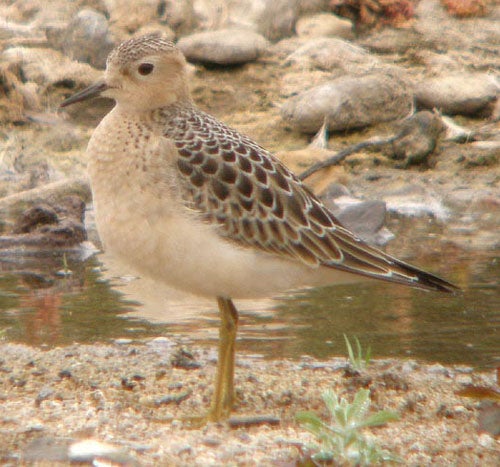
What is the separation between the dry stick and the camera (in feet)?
31.9

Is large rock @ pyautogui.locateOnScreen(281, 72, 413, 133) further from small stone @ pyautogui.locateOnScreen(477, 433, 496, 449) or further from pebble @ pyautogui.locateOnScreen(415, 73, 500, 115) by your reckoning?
small stone @ pyautogui.locateOnScreen(477, 433, 496, 449)

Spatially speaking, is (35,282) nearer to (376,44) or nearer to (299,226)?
(299,226)

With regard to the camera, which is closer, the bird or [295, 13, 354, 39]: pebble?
the bird

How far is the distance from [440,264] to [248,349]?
7.70ft

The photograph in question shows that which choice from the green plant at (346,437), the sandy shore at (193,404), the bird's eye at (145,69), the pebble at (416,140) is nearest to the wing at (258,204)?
the bird's eye at (145,69)

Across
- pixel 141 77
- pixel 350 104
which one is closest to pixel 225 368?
pixel 141 77

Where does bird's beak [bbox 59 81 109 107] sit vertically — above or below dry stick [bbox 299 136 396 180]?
below

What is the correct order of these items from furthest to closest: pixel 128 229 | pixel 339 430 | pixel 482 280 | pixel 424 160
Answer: pixel 424 160, pixel 482 280, pixel 128 229, pixel 339 430

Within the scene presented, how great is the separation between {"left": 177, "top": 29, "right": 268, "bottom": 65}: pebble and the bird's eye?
6678mm

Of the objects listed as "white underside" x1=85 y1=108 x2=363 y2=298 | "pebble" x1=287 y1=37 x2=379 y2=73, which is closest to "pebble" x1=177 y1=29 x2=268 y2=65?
"pebble" x1=287 y1=37 x2=379 y2=73

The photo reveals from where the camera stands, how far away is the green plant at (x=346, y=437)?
411 centimetres

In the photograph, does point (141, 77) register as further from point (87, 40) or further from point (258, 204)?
point (87, 40)

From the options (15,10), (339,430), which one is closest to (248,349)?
(339,430)

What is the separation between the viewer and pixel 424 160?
1058 cm
